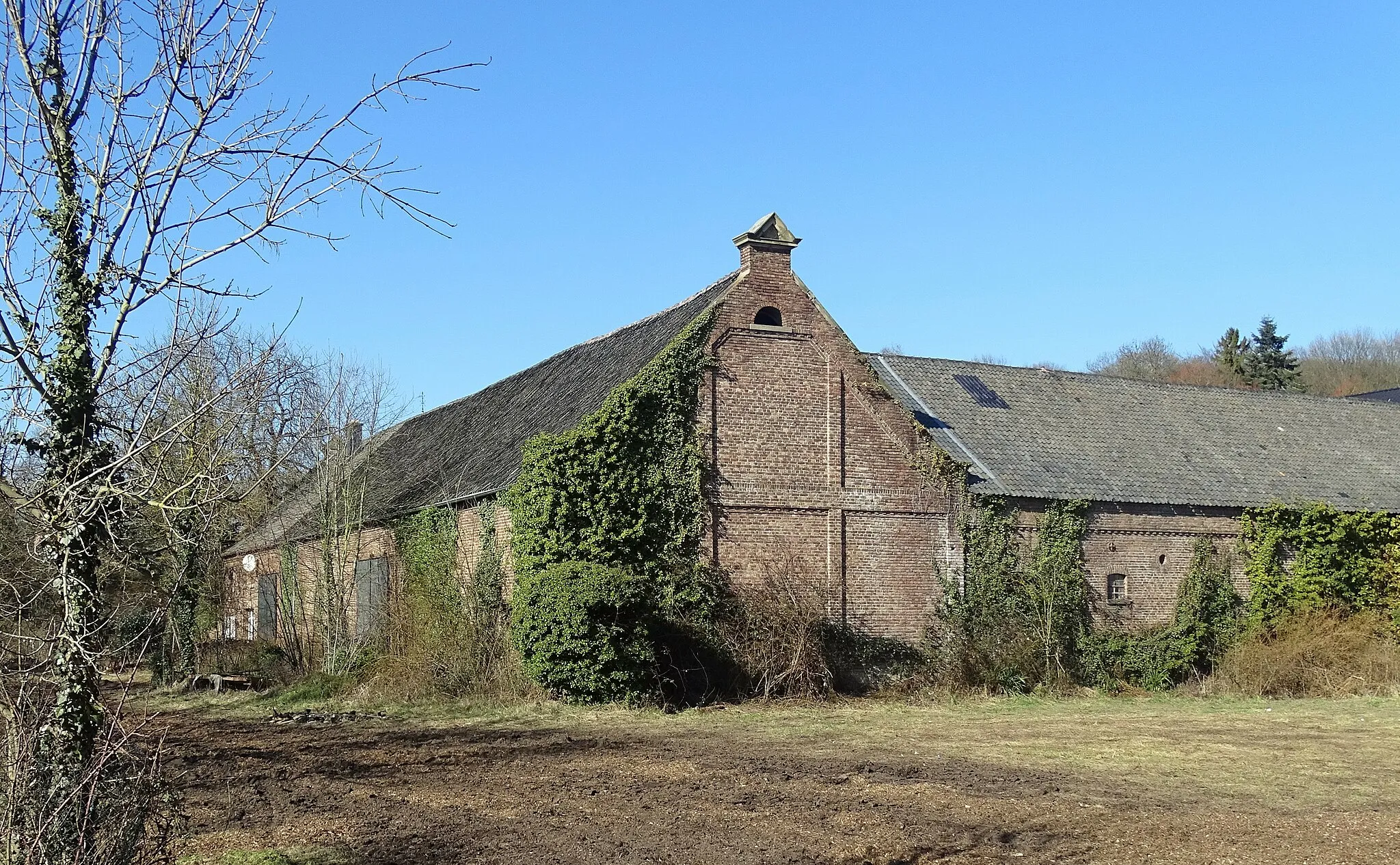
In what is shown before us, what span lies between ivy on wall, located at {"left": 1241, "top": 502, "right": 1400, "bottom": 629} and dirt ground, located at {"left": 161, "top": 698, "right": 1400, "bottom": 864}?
6.98 m

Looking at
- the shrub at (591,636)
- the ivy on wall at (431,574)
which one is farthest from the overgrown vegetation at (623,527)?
the ivy on wall at (431,574)

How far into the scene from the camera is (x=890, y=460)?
23.4 m

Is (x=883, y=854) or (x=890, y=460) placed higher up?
(x=890, y=460)

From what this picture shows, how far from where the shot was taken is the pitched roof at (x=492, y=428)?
23359 millimetres

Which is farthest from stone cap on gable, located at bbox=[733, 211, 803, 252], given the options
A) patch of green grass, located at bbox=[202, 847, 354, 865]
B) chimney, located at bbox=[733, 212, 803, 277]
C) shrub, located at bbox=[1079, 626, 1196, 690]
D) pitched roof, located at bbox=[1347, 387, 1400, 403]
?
pitched roof, located at bbox=[1347, 387, 1400, 403]

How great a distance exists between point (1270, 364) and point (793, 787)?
5365cm

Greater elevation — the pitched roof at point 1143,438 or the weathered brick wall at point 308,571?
the pitched roof at point 1143,438

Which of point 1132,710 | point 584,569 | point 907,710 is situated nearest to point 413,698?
point 584,569

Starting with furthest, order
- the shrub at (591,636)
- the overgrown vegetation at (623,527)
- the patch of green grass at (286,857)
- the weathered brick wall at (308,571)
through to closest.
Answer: the weathered brick wall at (308,571) < the overgrown vegetation at (623,527) < the shrub at (591,636) < the patch of green grass at (286,857)

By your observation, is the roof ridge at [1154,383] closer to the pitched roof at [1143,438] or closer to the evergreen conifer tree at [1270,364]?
the pitched roof at [1143,438]

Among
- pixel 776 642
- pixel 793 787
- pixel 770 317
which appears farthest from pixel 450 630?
pixel 793 787

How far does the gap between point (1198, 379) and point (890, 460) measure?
53403 millimetres

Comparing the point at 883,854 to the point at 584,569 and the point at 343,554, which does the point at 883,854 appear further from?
the point at 343,554

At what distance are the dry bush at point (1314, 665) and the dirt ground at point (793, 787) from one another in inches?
173
